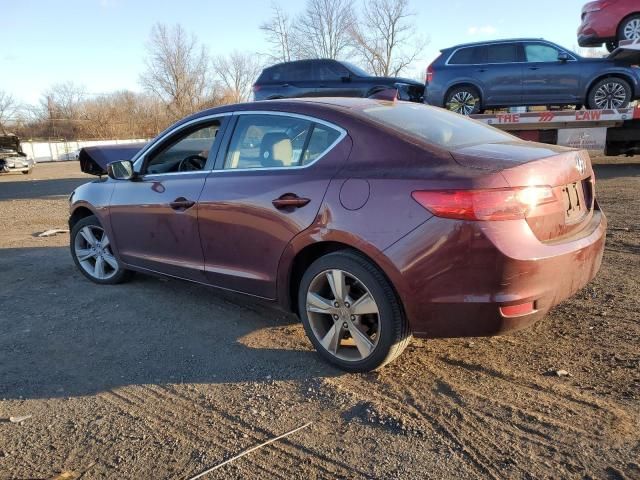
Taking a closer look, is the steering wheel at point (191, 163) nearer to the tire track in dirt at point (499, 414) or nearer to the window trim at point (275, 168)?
the window trim at point (275, 168)

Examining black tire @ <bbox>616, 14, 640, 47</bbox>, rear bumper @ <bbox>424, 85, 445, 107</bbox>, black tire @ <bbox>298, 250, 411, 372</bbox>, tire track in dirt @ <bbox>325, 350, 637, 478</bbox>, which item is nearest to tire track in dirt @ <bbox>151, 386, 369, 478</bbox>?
tire track in dirt @ <bbox>325, 350, 637, 478</bbox>


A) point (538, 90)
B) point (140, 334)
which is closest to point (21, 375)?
point (140, 334)

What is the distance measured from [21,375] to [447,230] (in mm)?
2805

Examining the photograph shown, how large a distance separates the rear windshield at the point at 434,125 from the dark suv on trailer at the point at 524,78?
7.36m

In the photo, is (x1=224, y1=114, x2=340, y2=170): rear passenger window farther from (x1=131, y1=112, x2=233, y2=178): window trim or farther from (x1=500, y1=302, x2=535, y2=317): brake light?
(x1=500, y1=302, x2=535, y2=317): brake light

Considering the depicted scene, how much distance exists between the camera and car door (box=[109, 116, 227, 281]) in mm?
3930

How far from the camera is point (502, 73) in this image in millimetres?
10477

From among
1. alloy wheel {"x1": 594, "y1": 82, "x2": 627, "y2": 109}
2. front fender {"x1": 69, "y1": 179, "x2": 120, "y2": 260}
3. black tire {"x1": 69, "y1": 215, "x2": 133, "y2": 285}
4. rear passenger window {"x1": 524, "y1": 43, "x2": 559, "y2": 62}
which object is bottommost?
black tire {"x1": 69, "y1": 215, "x2": 133, "y2": 285}

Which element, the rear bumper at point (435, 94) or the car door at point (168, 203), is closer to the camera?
the car door at point (168, 203)

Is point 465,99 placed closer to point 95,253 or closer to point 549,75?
point 549,75

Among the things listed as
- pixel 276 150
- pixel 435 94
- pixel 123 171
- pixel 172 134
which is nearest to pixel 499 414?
pixel 276 150

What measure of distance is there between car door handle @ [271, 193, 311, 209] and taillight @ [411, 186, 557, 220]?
2.62 feet

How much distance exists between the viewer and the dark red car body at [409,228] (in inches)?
103

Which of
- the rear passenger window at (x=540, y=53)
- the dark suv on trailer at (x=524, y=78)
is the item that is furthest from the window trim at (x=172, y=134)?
the rear passenger window at (x=540, y=53)
